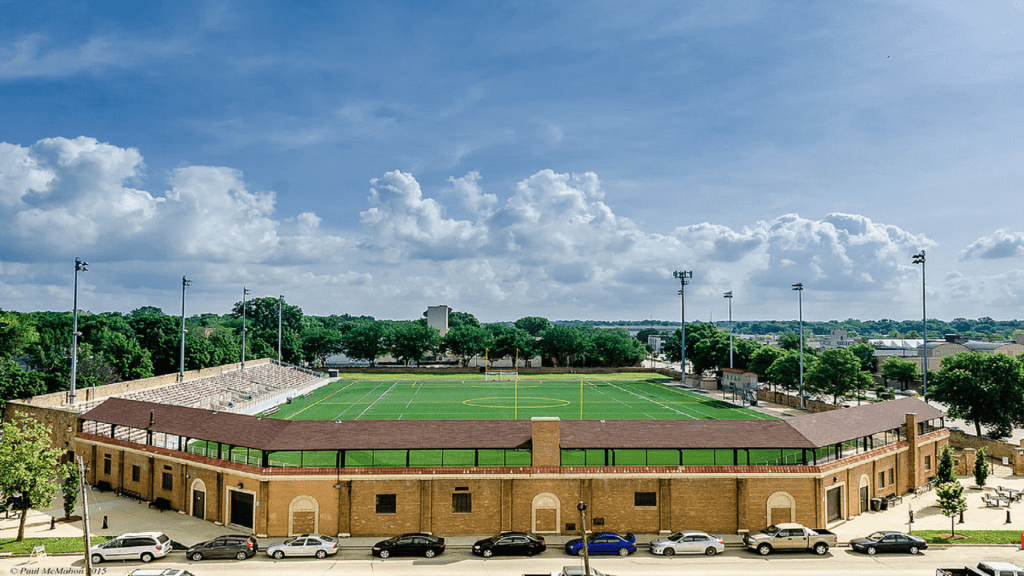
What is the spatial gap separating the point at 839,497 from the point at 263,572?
3138cm

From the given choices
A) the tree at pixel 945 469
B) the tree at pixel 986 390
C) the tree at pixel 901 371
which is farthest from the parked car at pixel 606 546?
the tree at pixel 901 371

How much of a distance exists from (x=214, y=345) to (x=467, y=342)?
2206 inches

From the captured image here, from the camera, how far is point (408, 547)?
30.0m

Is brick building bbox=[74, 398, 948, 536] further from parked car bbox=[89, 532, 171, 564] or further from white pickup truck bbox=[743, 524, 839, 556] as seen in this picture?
parked car bbox=[89, 532, 171, 564]

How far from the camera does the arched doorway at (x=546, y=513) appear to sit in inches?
1284

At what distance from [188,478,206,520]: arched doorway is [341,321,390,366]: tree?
100 metres

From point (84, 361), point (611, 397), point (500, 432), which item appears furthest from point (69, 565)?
point (611, 397)

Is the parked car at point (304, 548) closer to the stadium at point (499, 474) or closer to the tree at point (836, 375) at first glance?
the stadium at point (499, 474)

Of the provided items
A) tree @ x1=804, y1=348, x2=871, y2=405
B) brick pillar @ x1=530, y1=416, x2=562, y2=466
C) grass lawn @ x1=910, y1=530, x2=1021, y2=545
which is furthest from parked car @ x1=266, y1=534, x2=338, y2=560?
tree @ x1=804, y1=348, x2=871, y2=405

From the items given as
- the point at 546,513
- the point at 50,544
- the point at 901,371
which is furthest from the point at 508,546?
the point at 901,371

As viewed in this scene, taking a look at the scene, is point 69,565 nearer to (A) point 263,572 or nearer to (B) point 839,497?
(A) point 263,572

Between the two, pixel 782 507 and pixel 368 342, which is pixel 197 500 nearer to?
pixel 782 507

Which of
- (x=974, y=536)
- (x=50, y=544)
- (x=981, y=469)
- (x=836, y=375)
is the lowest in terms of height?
(x=974, y=536)

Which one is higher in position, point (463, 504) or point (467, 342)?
point (467, 342)
